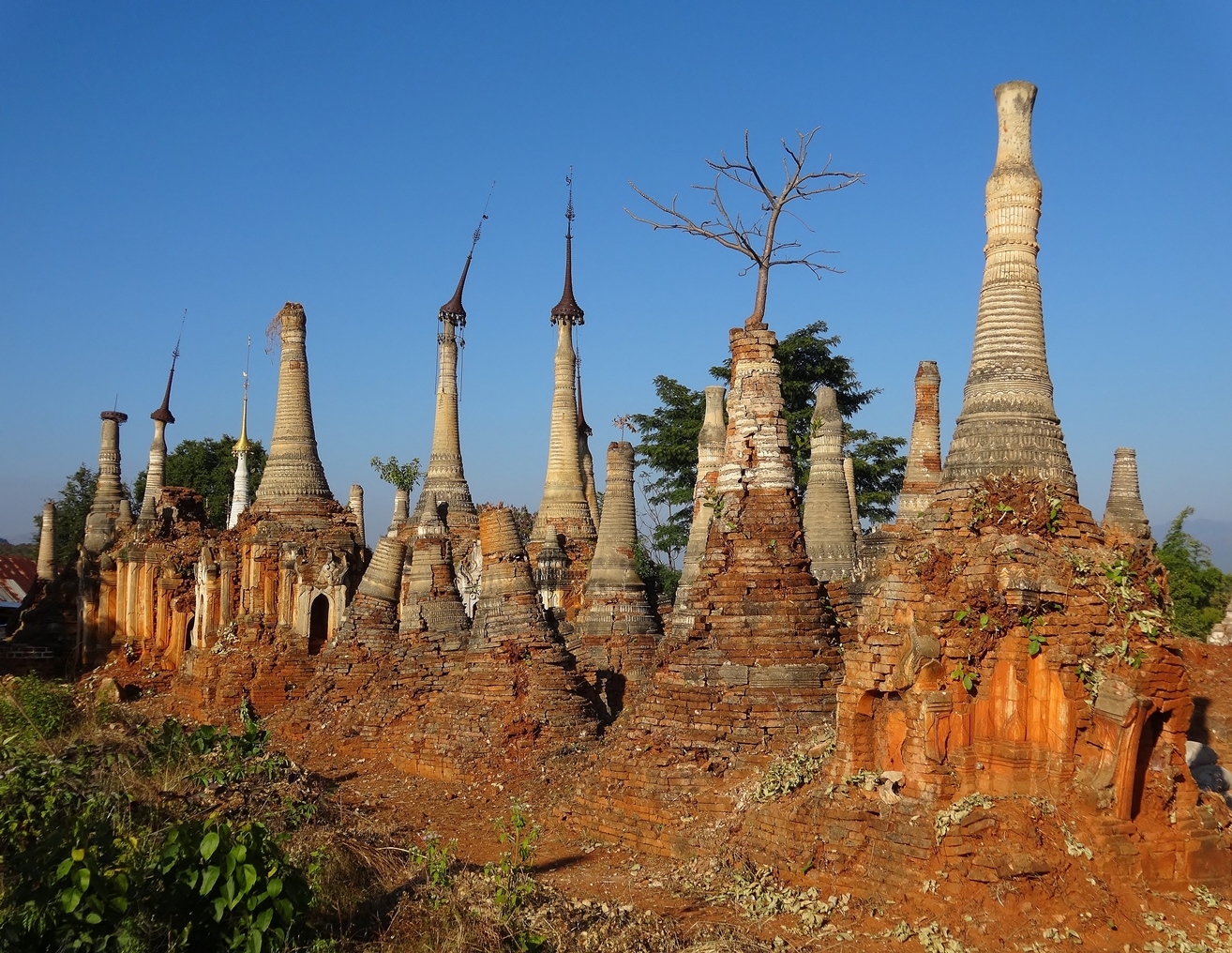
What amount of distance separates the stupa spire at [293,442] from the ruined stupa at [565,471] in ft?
16.1

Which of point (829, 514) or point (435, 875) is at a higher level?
point (829, 514)

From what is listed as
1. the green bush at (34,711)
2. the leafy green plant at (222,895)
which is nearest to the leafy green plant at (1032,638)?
the leafy green plant at (222,895)

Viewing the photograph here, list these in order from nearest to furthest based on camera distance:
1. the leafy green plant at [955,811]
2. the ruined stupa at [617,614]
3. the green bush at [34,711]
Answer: the leafy green plant at [955,811] → the green bush at [34,711] → the ruined stupa at [617,614]

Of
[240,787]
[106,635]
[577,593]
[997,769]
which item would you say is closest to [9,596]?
[106,635]

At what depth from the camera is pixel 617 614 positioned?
18.3 meters

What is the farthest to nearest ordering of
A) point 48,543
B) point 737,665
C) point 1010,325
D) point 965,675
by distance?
point 48,543, point 737,665, point 1010,325, point 965,675

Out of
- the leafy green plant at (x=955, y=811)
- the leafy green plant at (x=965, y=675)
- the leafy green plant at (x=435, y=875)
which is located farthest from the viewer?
the leafy green plant at (x=965, y=675)

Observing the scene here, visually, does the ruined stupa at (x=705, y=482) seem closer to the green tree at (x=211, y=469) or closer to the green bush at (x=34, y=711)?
the green bush at (x=34, y=711)

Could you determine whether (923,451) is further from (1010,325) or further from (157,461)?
(157,461)

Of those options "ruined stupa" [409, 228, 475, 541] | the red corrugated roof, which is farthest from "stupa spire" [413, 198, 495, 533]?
the red corrugated roof

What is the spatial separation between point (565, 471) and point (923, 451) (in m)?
10.8

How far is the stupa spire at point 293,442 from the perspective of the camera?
81.6ft

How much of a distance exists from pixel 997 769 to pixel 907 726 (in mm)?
730

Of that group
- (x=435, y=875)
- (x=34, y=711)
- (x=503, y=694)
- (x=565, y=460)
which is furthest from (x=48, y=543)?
(x=435, y=875)
